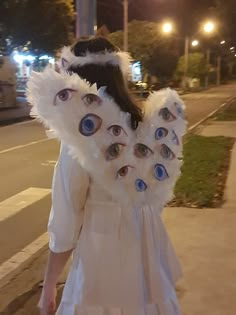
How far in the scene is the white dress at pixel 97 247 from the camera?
2195 mm

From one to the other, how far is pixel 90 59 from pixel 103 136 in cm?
30

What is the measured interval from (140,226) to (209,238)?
3.82 meters

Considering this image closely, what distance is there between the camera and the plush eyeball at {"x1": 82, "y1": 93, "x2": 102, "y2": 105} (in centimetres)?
216

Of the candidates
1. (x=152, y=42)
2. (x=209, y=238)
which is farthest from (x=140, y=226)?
(x=152, y=42)

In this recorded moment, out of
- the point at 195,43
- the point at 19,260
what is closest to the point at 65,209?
the point at 19,260

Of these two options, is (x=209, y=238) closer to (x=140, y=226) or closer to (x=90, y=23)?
Result: (x=90, y=23)

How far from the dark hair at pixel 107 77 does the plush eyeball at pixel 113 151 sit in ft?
0.36

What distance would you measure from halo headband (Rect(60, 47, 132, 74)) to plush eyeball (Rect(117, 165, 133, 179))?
38 centimetres

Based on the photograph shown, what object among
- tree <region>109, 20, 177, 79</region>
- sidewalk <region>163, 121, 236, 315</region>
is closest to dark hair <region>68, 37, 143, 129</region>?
sidewalk <region>163, 121, 236, 315</region>

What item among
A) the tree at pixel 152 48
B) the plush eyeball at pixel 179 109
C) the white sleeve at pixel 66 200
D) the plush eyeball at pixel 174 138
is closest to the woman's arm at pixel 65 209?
the white sleeve at pixel 66 200

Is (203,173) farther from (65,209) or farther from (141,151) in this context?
(65,209)

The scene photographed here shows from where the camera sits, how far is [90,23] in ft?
24.4

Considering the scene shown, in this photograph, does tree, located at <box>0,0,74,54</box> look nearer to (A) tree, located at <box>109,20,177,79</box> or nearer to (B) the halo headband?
(A) tree, located at <box>109,20,177,79</box>

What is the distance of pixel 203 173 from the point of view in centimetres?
1010
